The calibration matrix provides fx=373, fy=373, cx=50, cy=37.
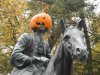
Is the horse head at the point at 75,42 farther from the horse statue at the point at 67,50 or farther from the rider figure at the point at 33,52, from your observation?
the rider figure at the point at 33,52

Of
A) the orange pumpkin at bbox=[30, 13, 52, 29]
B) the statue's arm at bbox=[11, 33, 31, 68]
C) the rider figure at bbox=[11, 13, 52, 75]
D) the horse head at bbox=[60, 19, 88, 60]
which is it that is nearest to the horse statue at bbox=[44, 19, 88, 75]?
the horse head at bbox=[60, 19, 88, 60]

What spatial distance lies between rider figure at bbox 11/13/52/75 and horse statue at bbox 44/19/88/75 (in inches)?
12.8

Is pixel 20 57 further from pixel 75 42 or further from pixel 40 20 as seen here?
pixel 75 42

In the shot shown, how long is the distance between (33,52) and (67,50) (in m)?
1.10

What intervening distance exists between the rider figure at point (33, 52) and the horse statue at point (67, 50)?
0.32 m

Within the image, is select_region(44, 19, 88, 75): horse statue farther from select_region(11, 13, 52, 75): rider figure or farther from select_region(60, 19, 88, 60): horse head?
select_region(11, 13, 52, 75): rider figure

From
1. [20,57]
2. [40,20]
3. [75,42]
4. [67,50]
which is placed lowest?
[20,57]

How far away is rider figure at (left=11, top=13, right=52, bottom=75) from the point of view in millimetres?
7031

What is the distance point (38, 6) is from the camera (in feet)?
88.6

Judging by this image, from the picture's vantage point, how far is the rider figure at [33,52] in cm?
703

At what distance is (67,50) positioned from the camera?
20.9 feet

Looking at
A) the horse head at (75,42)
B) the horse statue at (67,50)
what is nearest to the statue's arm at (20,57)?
the horse statue at (67,50)

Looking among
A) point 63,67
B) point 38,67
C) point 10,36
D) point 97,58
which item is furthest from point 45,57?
point 97,58

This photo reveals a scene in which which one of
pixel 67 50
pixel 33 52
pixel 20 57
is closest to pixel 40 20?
pixel 33 52
